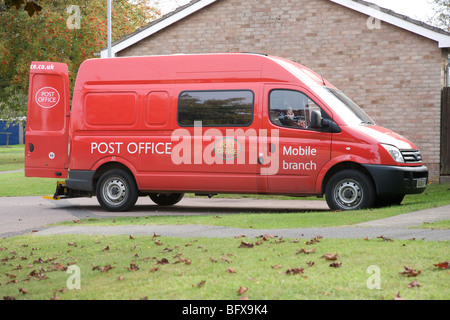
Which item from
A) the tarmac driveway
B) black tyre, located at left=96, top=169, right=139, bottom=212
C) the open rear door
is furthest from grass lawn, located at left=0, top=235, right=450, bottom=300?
the open rear door

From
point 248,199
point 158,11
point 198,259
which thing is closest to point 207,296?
point 198,259

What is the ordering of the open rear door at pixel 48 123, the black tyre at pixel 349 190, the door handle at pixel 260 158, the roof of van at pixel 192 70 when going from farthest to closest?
the open rear door at pixel 48 123 → the roof of van at pixel 192 70 → the door handle at pixel 260 158 → the black tyre at pixel 349 190

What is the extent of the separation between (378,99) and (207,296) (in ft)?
44.7

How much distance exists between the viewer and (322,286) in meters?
5.93

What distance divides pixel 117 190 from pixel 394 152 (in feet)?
17.7

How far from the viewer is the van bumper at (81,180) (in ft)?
46.6

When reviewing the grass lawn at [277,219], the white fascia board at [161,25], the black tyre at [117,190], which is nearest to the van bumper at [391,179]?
the grass lawn at [277,219]

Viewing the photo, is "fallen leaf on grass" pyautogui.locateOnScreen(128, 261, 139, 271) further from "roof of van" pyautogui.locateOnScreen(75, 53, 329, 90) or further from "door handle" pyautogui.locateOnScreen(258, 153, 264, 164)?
"roof of van" pyautogui.locateOnScreen(75, 53, 329, 90)

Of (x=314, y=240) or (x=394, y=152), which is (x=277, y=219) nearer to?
(x=394, y=152)

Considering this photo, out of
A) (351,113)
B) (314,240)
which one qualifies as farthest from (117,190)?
(314,240)

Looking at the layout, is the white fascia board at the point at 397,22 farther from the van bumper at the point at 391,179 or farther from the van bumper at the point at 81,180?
the van bumper at the point at 81,180

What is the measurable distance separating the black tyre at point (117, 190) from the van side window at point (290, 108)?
3.16 m

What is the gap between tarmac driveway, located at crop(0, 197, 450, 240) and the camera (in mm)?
9062

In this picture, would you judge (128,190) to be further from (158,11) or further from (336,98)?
(158,11)
